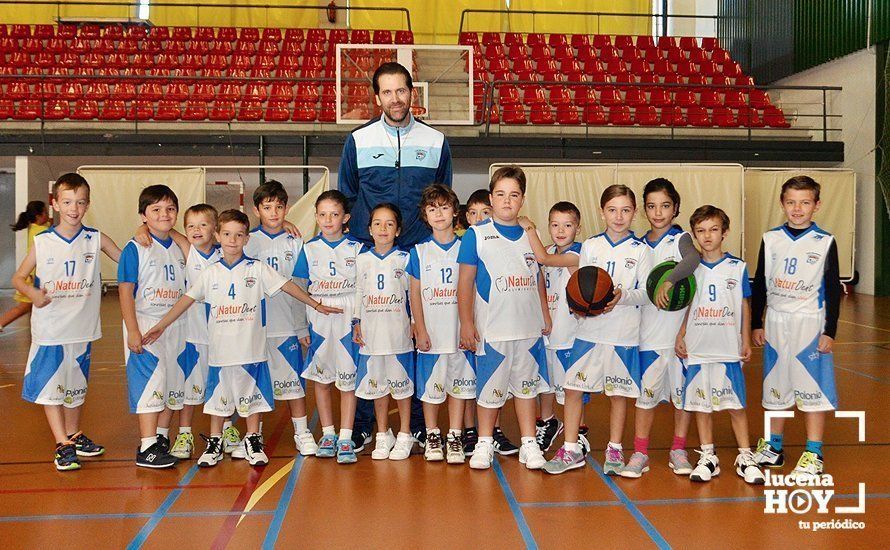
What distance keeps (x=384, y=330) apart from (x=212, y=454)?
112 centimetres

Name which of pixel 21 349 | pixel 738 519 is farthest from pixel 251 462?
pixel 21 349

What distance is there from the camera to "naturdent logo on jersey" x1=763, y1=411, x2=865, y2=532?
3.28 metres

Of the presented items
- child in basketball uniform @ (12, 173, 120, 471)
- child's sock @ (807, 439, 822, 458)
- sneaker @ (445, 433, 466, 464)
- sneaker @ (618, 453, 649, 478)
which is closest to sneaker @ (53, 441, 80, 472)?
child in basketball uniform @ (12, 173, 120, 471)

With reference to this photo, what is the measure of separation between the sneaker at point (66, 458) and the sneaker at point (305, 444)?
1.13 metres

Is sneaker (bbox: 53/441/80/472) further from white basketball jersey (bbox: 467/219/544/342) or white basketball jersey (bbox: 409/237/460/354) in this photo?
white basketball jersey (bbox: 467/219/544/342)

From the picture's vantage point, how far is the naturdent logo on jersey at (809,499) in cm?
328

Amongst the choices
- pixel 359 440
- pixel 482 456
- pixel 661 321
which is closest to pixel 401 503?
pixel 482 456

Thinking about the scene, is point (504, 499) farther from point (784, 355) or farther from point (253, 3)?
point (253, 3)

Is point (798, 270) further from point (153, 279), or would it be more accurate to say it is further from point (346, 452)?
point (153, 279)

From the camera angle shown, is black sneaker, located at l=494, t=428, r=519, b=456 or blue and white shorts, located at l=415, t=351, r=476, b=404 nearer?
blue and white shorts, located at l=415, t=351, r=476, b=404

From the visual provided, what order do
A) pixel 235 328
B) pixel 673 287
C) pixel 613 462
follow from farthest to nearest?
1. pixel 235 328
2. pixel 613 462
3. pixel 673 287

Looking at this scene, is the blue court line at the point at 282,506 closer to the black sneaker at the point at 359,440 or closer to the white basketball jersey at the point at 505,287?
the black sneaker at the point at 359,440

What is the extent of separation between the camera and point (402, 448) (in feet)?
14.0

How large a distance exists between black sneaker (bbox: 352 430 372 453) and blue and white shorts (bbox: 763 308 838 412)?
218cm
